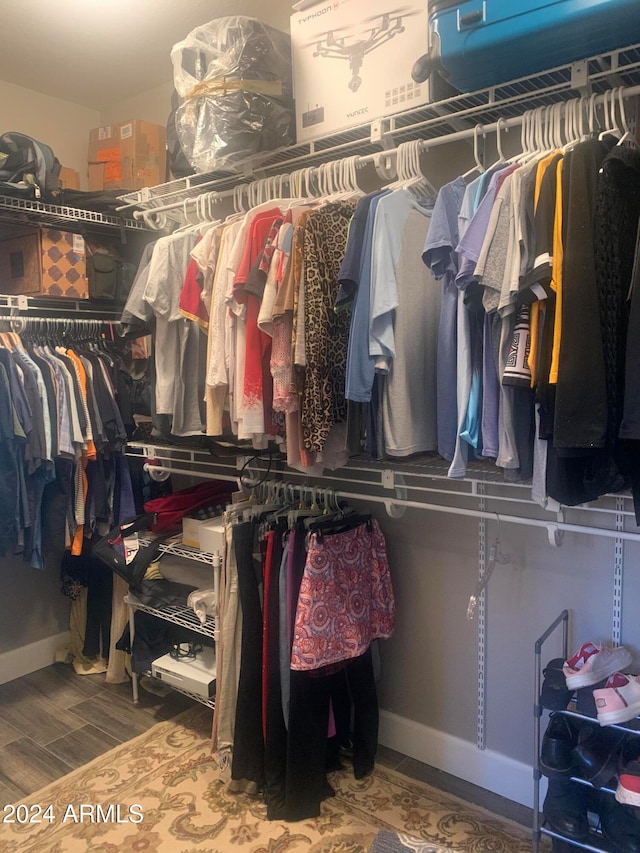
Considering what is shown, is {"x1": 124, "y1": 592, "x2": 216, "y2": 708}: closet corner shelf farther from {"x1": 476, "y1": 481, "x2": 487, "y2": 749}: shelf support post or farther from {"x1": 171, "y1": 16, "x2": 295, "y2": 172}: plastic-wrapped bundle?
{"x1": 171, "y1": 16, "x2": 295, "y2": 172}: plastic-wrapped bundle

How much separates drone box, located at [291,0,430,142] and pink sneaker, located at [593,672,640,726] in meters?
1.63

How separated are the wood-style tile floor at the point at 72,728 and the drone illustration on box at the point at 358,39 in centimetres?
226

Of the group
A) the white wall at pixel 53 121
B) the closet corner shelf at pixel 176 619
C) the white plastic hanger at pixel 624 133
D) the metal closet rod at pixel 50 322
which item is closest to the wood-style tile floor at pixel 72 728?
the closet corner shelf at pixel 176 619

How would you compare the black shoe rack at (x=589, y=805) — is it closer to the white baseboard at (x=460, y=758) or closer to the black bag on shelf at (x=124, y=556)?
the white baseboard at (x=460, y=758)

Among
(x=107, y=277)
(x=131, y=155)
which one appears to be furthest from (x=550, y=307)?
(x=131, y=155)

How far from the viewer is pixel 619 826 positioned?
4.98 feet

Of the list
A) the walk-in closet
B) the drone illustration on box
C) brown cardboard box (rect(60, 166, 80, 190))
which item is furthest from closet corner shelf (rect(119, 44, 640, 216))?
brown cardboard box (rect(60, 166, 80, 190))

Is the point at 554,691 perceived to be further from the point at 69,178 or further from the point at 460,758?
the point at 69,178

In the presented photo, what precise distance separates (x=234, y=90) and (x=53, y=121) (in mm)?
1724

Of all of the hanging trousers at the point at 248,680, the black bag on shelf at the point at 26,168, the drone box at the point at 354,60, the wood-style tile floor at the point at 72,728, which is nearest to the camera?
the drone box at the point at 354,60

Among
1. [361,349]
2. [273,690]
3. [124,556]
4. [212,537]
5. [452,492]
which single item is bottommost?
[273,690]

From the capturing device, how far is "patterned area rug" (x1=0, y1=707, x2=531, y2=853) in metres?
1.86

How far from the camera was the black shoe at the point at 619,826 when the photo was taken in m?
1.48

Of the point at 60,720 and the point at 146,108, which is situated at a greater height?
the point at 146,108
